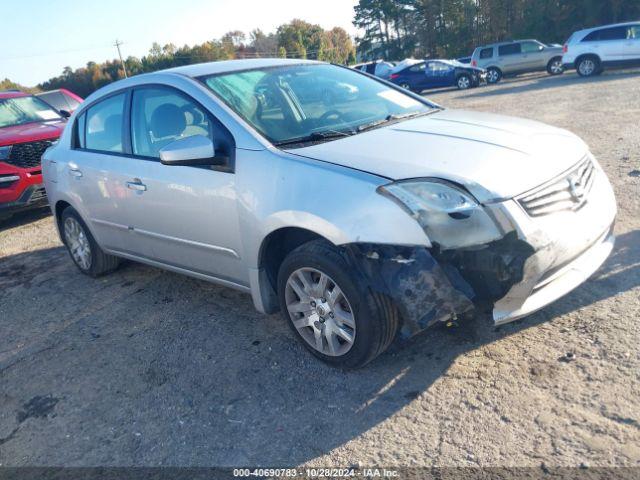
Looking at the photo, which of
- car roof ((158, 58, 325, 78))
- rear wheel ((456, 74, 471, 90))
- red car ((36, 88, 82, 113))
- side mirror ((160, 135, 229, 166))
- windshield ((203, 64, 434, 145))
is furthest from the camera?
rear wheel ((456, 74, 471, 90))

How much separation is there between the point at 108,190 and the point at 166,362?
164 cm

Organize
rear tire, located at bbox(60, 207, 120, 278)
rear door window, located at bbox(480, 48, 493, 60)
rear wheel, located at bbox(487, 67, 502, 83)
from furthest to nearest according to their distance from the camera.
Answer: rear door window, located at bbox(480, 48, 493, 60)
rear wheel, located at bbox(487, 67, 502, 83)
rear tire, located at bbox(60, 207, 120, 278)

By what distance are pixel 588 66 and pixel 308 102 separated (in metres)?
19.2

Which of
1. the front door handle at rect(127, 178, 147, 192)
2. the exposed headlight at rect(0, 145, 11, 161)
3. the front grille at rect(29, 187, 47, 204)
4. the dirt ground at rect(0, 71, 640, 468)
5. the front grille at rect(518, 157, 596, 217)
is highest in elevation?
the exposed headlight at rect(0, 145, 11, 161)

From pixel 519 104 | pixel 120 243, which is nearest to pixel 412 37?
pixel 519 104

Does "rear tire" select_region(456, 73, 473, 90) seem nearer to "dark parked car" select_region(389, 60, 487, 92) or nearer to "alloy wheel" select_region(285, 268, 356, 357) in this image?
"dark parked car" select_region(389, 60, 487, 92)

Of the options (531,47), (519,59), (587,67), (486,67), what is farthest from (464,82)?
(587,67)

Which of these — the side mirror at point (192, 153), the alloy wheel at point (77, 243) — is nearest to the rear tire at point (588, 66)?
the alloy wheel at point (77, 243)

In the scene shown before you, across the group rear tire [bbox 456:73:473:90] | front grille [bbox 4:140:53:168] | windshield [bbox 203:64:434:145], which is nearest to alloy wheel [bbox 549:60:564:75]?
rear tire [bbox 456:73:473:90]

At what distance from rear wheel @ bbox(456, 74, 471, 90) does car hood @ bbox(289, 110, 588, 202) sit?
69.7 ft

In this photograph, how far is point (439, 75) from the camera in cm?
2409

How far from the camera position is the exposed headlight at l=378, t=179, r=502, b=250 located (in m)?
2.73

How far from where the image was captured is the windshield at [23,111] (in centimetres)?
912

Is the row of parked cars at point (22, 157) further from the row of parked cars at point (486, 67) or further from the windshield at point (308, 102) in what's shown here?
the row of parked cars at point (486, 67)
